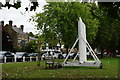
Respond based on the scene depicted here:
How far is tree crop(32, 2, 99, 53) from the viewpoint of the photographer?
Answer: 36750mm

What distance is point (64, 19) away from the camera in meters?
37.0

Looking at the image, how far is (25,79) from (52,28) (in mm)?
26605

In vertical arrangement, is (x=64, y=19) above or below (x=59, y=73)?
above

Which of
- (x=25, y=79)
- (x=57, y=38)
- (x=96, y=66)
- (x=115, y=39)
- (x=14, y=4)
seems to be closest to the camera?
(x=14, y=4)

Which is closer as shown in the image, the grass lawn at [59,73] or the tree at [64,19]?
the grass lawn at [59,73]

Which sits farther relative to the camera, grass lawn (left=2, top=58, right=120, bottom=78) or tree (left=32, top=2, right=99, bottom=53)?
tree (left=32, top=2, right=99, bottom=53)

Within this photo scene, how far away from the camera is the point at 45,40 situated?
134 ft

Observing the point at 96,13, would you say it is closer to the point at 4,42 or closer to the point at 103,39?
the point at 103,39

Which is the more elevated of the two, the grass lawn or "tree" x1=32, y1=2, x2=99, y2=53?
"tree" x1=32, y1=2, x2=99, y2=53

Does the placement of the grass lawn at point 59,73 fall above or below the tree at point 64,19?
below

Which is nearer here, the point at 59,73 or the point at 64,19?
the point at 59,73

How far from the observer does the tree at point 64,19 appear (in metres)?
36.8

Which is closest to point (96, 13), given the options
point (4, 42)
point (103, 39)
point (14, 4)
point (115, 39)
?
point (103, 39)

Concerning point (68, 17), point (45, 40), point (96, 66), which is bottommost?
point (96, 66)
